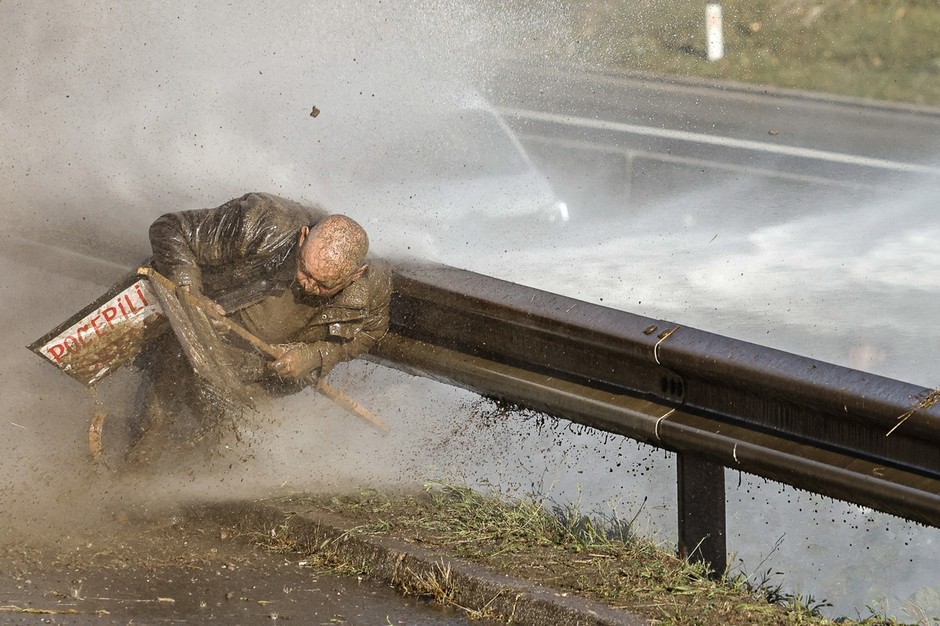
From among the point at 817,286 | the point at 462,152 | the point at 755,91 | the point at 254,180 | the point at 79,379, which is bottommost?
the point at 79,379

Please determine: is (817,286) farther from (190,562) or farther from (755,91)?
(755,91)

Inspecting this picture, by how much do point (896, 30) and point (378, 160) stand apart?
44.4ft

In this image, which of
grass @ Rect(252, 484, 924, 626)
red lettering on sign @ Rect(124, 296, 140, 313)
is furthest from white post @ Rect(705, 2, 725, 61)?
grass @ Rect(252, 484, 924, 626)

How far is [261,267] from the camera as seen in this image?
6469mm

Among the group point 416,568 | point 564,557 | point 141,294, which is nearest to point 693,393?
point 564,557

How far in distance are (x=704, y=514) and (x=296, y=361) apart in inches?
96.3

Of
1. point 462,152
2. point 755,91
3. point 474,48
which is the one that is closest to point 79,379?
point 462,152

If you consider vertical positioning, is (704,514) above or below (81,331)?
below

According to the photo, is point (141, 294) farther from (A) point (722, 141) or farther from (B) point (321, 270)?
(A) point (722, 141)

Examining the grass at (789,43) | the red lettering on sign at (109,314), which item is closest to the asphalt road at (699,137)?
the grass at (789,43)

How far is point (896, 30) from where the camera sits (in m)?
19.9

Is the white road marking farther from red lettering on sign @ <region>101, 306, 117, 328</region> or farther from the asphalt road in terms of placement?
red lettering on sign @ <region>101, 306, 117, 328</region>

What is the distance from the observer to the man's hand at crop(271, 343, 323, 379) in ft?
20.6

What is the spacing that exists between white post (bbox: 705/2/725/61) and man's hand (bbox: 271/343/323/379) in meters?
13.4
